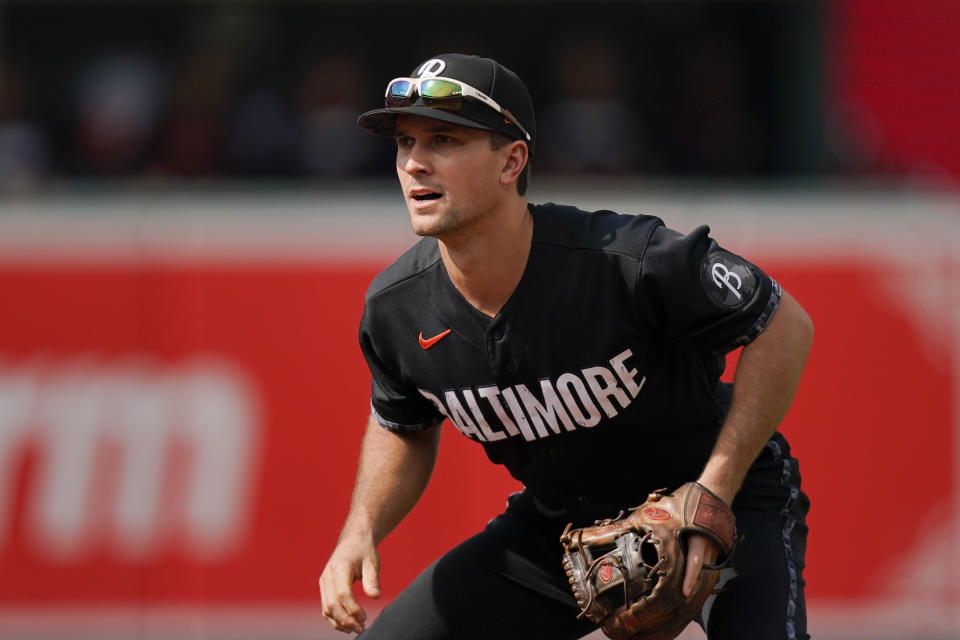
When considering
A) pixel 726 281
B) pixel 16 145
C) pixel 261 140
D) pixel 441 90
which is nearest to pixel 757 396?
pixel 726 281

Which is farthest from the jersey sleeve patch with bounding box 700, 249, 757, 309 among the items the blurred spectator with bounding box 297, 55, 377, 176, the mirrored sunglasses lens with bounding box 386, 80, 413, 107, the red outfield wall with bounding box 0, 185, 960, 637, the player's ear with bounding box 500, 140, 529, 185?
the blurred spectator with bounding box 297, 55, 377, 176

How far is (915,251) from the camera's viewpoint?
779 cm

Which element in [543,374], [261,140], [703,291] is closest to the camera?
[703,291]

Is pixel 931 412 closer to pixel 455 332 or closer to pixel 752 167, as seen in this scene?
pixel 752 167

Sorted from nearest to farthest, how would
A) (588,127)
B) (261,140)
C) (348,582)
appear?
(348,582), (588,127), (261,140)

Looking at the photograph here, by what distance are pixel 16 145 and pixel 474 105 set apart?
717 cm

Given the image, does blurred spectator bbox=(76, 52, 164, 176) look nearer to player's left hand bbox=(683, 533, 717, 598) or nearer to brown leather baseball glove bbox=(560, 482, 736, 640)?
brown leather baseball glove bbox=(560, 482, 736, 640)

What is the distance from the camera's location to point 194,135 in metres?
10.4

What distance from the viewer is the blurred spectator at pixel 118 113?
417 inches

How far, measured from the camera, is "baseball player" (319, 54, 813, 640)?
412cm

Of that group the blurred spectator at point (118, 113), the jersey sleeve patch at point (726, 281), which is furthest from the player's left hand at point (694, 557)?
the blurred spectator at point (118, 113)

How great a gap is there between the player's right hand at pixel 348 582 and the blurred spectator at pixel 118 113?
6.76 metres

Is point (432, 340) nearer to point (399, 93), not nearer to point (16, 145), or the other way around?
point (399, 93)

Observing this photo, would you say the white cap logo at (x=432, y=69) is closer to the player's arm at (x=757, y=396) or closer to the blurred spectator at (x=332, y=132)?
the player's arm at (x=757, y=396)
